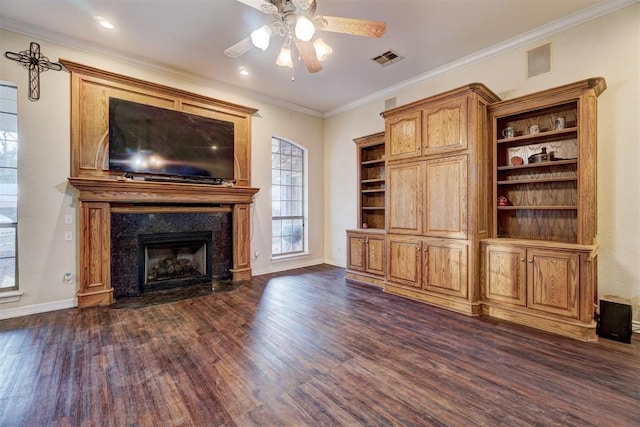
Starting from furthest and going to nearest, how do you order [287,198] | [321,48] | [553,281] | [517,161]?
[287,198] → [517,161] → [553,281] → [321,48]

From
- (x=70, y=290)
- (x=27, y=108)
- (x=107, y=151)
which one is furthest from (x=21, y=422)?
(x=27, y=108)

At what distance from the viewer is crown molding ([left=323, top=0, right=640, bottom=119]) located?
10.1 ft

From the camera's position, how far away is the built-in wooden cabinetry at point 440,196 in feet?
11.6

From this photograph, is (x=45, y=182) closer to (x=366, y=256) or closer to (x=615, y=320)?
(x=366, y=256)

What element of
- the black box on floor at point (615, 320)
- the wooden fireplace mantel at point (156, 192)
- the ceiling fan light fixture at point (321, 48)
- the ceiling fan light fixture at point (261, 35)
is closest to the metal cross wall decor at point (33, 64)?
the wooden fireplace mantel at point (156, 192)

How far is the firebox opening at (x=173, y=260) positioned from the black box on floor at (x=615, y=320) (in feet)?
17.0

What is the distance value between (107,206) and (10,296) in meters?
1.43

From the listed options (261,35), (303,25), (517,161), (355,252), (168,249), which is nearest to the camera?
(303,25)

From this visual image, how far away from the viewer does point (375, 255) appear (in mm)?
4867

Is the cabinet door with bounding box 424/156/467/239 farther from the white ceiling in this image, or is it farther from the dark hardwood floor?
the white ceiling

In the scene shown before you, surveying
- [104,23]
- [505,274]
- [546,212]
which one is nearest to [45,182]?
[104,23]

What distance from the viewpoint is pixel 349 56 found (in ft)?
13.4

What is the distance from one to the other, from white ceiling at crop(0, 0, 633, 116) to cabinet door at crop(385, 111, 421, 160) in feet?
2.94

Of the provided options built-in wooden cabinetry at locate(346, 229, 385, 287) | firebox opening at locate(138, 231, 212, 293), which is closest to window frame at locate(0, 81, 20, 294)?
Result: firebox opening at locate(138, 231, 212, 293)
